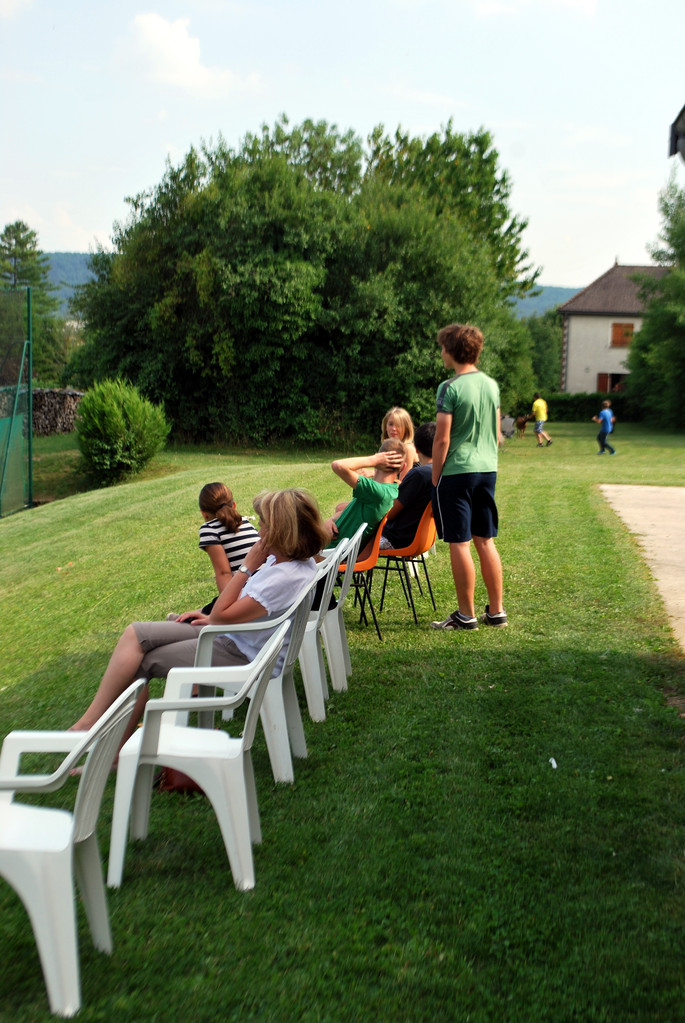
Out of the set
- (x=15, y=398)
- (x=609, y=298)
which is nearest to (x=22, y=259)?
(x=609, y=298)

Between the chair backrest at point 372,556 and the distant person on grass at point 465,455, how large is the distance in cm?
42

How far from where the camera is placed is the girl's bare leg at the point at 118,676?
12.7 feet

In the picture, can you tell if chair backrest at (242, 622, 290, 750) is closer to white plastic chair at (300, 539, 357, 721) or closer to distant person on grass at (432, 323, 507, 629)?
white plastic chair at (300, 539, 357, 721)

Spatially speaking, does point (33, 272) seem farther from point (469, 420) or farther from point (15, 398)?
point (469, 420)

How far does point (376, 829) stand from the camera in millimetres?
3320

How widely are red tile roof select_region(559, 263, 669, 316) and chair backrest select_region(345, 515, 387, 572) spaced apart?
54081 mm

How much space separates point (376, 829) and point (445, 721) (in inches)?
46.8

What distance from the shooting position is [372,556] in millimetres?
6020

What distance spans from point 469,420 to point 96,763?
3.75 m

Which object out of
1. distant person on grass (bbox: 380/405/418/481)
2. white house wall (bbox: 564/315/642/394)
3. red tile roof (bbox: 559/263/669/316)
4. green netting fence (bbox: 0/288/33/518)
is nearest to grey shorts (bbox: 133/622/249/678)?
distant person on grass (bbox: 380/405/418/481)

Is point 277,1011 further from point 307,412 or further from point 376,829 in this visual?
point 307,412

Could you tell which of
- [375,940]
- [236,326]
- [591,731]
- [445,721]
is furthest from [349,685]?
[236,326]

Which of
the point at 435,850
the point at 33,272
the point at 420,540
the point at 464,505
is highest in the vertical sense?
the point at 33,272

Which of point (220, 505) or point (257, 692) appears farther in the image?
point (220, 505)
